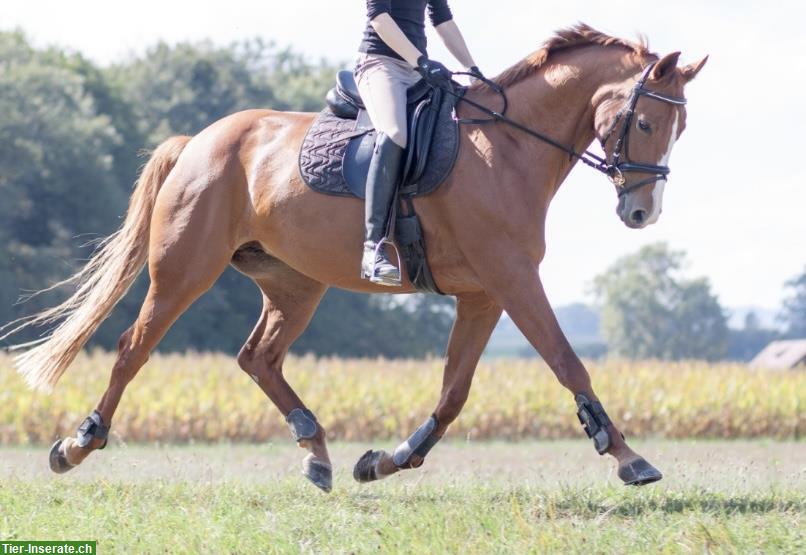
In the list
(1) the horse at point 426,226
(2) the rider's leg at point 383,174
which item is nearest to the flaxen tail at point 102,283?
(1) the horse at point 426,226

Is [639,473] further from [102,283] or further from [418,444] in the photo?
[102,283]

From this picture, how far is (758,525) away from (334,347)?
4946cm

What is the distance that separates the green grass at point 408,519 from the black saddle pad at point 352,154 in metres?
1.85

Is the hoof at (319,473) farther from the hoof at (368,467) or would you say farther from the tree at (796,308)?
the tree at (796,308)

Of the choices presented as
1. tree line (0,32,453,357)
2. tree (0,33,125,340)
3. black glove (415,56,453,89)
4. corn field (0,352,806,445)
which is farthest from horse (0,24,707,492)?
tree (0,33,125,340)

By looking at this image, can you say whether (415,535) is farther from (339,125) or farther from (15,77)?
(15,77)

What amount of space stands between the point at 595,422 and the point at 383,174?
1843 millimetres

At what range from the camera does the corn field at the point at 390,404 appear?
62.2ft

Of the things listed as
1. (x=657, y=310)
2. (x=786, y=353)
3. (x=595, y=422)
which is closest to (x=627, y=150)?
(x=595, y=422)

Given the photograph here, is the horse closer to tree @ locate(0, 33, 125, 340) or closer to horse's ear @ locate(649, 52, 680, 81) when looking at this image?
horse's ear @ locate(649, 52, 680, 81)

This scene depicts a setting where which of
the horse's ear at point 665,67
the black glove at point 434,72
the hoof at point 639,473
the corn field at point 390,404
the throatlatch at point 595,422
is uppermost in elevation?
the horse's ear at point 665,67

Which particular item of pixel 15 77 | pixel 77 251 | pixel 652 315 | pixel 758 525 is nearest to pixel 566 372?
pixel 758 525

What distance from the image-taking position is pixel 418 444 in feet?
24.2

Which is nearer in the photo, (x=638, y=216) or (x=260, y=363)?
(x=638, y=216)
